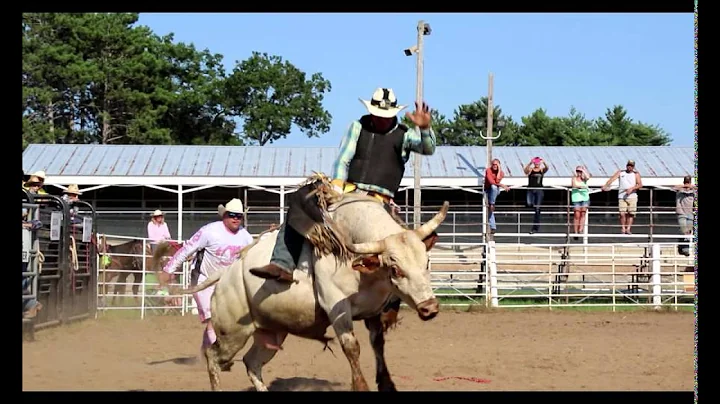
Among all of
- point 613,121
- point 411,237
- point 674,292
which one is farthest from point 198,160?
point 613,121

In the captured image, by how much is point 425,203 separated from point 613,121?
36.5m

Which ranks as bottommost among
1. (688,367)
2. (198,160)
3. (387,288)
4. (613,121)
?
(688,367)

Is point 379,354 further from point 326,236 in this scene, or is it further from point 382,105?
point 382,105

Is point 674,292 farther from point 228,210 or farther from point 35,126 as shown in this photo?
point 35,126

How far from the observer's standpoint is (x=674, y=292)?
18.5 m

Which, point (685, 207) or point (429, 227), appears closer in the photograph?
point (429, 227)

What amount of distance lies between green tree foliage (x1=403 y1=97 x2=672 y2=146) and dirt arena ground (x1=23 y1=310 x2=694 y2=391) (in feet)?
150

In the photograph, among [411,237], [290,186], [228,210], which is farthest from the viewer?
[290,186]

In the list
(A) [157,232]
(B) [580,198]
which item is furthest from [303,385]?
(B) [580,198]

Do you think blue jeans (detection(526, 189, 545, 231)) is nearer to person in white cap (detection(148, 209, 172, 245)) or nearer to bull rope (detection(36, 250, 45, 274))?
person in white cap (detection(148, 209, 172, 245))

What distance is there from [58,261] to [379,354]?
756cm

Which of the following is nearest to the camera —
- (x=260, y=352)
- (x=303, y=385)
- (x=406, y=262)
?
(x=406, y=262)

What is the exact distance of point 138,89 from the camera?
5425 centimetres

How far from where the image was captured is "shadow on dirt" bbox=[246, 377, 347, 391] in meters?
8.92
